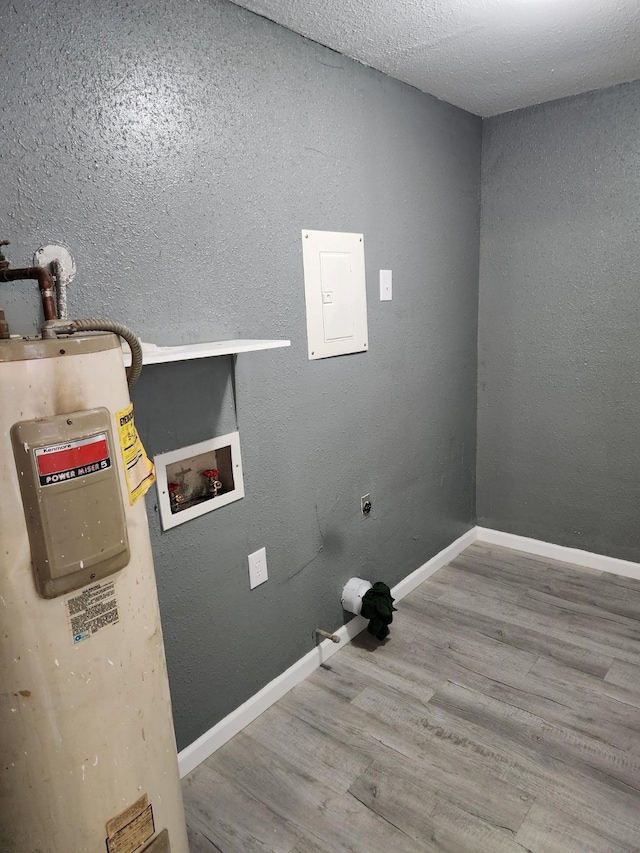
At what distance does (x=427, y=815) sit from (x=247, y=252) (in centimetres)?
172

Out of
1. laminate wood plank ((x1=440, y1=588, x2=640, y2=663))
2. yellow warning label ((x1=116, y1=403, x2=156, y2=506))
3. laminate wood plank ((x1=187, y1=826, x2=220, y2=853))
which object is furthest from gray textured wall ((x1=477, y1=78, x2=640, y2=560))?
yellow warning label ((x1=116, y1=403, x2=156, y2=506))

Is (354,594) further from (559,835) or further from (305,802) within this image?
(559,835)

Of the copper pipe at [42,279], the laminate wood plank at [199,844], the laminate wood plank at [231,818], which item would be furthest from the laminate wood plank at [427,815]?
the copper pipe at [42,279]

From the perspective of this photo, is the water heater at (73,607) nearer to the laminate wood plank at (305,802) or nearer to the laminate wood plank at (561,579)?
the laminate wood plank at (305,802)

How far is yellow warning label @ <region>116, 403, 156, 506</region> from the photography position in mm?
1082

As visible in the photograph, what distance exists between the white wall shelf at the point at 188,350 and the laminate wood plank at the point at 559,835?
1493 millimetres

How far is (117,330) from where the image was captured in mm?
1104

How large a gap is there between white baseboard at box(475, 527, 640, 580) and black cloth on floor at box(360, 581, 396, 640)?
3.83 feet

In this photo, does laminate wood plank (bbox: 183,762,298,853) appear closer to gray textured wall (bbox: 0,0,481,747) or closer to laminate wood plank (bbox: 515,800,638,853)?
gray textured wall (bbox: 0,0,481,747)

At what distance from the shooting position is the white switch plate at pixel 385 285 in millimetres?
2342

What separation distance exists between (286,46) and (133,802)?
2.10m

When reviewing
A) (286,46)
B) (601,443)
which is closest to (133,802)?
(286,46)

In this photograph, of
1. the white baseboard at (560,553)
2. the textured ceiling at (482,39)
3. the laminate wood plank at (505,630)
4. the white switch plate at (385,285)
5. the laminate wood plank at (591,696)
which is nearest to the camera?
the textured ceiling at (482,39)

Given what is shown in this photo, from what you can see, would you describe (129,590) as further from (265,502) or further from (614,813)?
(614,813)
